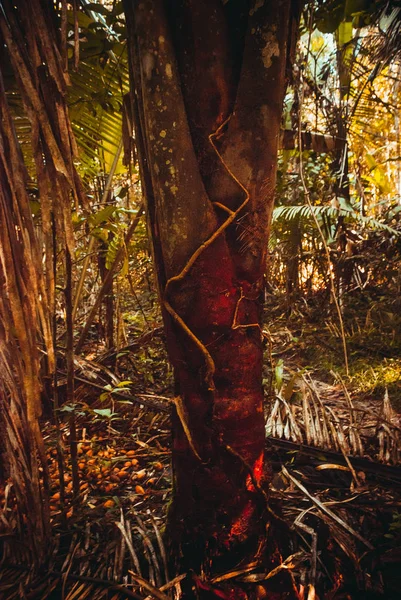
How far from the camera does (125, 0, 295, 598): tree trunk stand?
1.02m

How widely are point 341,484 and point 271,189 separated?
133cm

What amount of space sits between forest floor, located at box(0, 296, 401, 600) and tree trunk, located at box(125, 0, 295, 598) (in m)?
0.21

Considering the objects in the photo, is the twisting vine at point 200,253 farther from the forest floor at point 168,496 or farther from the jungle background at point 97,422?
the forest floor at point 168,496

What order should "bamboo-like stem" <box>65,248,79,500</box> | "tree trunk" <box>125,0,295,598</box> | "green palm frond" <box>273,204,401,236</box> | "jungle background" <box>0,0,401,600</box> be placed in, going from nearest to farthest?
"tree trunk" <box>125,0,295,598</box> < "jungle background" <box>0,0,401,600</box> < "bamboo-like stem" <box>65,248,79,500</box> < "green palm frond" <box>273,204,401,236</box>

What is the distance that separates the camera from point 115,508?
63.7 inches

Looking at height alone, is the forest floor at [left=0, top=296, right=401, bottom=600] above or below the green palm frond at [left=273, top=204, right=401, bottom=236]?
below

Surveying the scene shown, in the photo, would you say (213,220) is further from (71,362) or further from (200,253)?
(71,362)

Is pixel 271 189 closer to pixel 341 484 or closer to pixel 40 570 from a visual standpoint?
pixel 341 484

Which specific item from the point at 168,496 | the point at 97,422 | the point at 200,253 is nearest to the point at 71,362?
the point at 168,496

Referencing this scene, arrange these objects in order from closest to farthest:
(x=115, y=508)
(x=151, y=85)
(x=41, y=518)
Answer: (x=151, y=85) < (x=41, y=518) < (x=115, y=508)

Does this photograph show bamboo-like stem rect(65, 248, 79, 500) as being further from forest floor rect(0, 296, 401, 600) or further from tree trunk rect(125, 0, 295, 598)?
tree trunk rect(125, 0, 295, 598)

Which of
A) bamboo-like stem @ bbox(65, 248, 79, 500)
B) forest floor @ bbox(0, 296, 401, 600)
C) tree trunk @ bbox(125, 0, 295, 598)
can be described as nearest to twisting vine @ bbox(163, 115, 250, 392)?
tree trunk @ bbox(125, 0, 295, 598)

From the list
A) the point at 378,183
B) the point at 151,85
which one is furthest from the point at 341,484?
the point at 378,183

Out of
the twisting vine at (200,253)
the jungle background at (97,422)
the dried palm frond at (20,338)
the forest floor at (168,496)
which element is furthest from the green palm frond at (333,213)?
the dried palm frond at (20,338)
